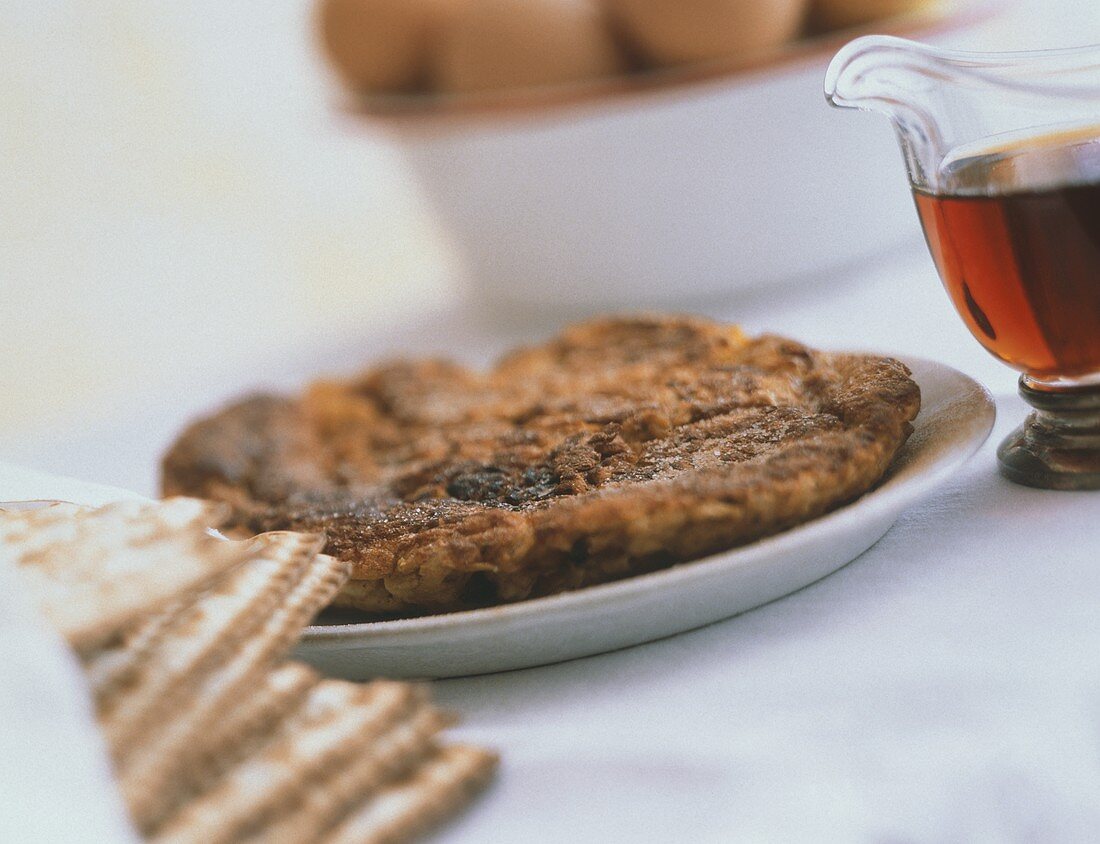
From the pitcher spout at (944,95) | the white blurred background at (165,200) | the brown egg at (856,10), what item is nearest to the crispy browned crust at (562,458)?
the pitcher spout at (944,95)

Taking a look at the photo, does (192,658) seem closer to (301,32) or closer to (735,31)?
(735,31)

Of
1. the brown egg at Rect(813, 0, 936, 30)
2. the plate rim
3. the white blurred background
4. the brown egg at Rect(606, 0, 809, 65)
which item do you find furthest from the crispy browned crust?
the white blurred background

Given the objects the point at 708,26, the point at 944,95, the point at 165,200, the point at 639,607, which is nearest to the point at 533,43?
the point at 708,26

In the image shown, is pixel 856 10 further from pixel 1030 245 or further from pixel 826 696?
pixel 826 696

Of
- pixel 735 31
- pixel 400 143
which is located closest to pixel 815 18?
pixel 735 31

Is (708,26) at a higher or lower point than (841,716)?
higher
